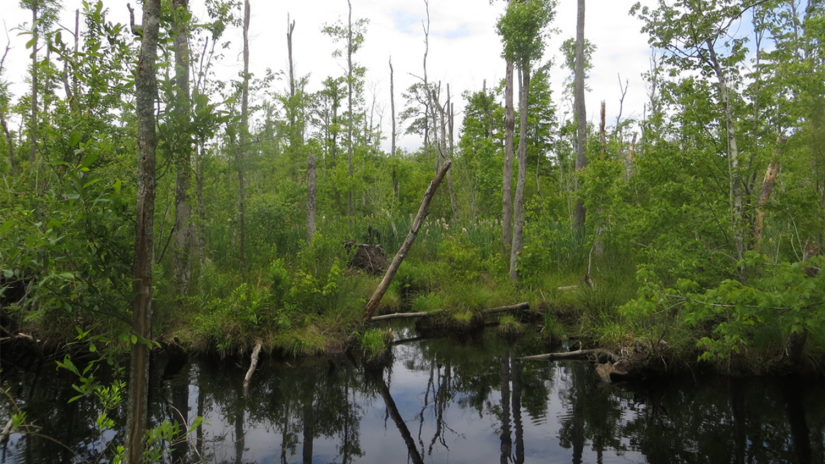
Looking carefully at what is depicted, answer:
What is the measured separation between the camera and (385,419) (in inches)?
223

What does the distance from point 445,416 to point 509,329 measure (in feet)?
11.6

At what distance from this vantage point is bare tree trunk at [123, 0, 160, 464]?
2.21 metres

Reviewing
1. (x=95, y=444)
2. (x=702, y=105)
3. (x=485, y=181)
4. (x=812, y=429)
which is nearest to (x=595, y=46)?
(x=485, y=181)

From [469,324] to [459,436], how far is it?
404cm

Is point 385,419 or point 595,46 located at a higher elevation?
point 595,46

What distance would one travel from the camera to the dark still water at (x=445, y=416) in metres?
4.69

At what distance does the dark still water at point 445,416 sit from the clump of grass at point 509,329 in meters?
1.53

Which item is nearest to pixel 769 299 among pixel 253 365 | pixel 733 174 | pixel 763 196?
pixel 733 174

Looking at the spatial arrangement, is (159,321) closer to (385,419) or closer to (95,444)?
(95,444)

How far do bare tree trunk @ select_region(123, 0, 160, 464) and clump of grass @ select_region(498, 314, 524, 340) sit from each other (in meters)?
7.34

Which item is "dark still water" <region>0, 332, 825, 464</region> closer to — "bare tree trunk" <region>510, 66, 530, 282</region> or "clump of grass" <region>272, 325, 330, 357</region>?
"clump of grass" <region>272, 325, 330, 357</region>

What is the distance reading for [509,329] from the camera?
890 cm

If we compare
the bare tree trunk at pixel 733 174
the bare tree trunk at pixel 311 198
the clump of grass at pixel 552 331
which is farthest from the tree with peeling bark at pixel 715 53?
the bare tree trunk at pixel 311 198

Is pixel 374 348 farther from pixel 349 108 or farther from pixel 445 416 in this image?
pixel 349 108
